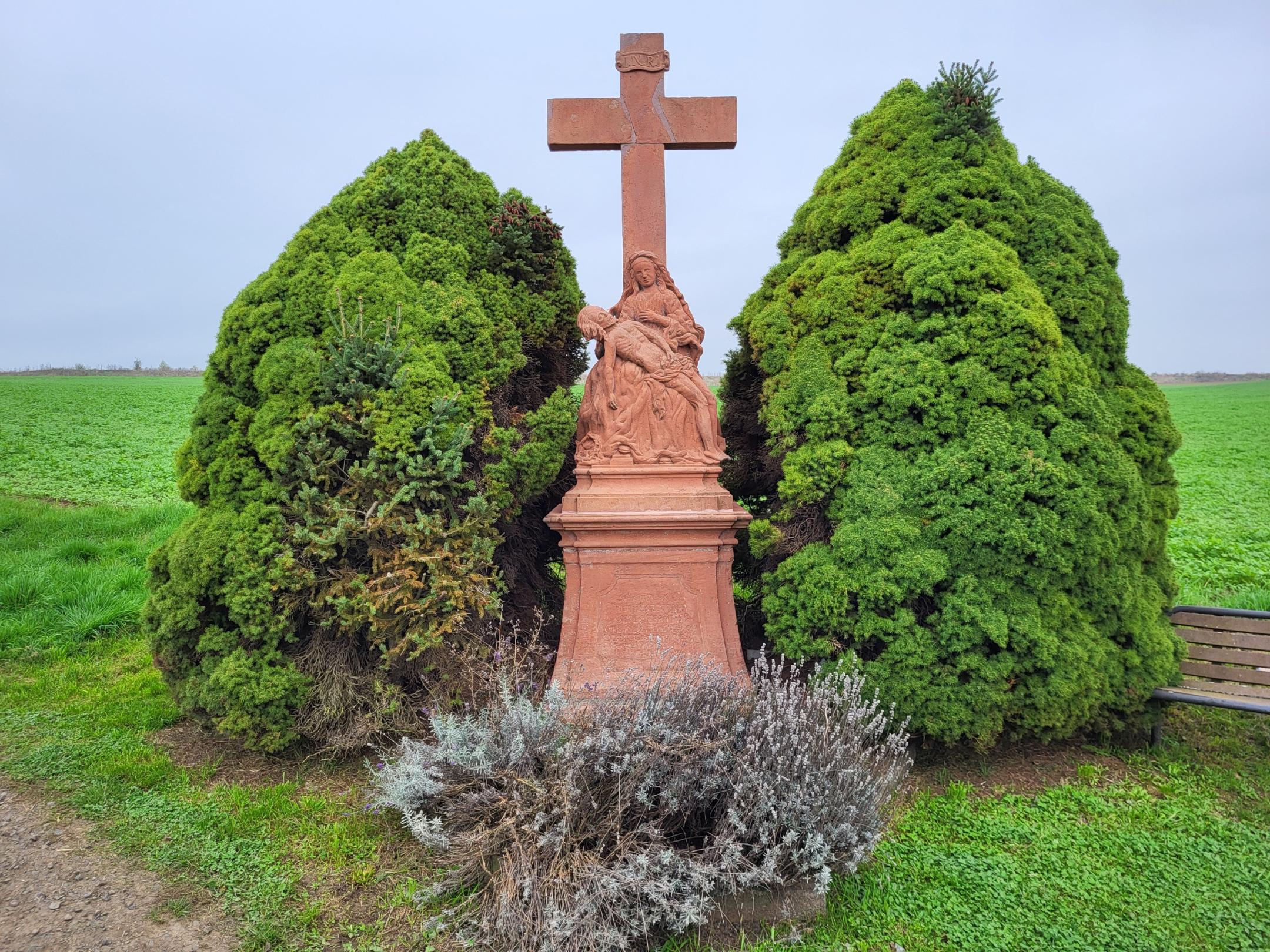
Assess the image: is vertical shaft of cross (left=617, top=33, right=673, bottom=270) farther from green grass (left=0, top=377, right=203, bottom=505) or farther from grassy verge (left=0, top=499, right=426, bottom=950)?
green grass (left=0, top=377, right=203, bottom=505)

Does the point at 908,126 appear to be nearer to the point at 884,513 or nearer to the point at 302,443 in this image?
the point at 884,513

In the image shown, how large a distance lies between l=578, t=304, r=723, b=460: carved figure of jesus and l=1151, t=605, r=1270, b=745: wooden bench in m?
2.89

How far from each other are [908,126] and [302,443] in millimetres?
4245

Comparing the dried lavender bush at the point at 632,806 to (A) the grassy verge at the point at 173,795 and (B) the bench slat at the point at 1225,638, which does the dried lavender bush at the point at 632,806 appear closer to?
(A) the grassy verge at the point at 173,795

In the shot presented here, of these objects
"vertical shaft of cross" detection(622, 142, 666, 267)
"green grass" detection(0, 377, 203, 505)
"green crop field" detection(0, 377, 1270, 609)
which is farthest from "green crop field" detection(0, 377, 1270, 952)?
"green grass" detection(0, 377, 203, 505)

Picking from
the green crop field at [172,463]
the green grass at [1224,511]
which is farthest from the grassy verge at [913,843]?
the green crop field at [172,463]

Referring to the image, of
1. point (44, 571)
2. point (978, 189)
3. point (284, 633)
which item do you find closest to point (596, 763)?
point (284, 633)

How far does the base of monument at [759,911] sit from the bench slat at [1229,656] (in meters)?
3.02

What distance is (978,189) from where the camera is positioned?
470cm

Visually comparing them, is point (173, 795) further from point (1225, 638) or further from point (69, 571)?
point (1225, 638)

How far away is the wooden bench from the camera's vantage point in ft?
14.0

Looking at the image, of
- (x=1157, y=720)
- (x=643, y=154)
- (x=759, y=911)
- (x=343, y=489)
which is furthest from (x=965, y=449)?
(x=343, y=489)

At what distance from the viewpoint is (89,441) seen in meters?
13.6

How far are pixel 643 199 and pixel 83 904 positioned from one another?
476 cm
